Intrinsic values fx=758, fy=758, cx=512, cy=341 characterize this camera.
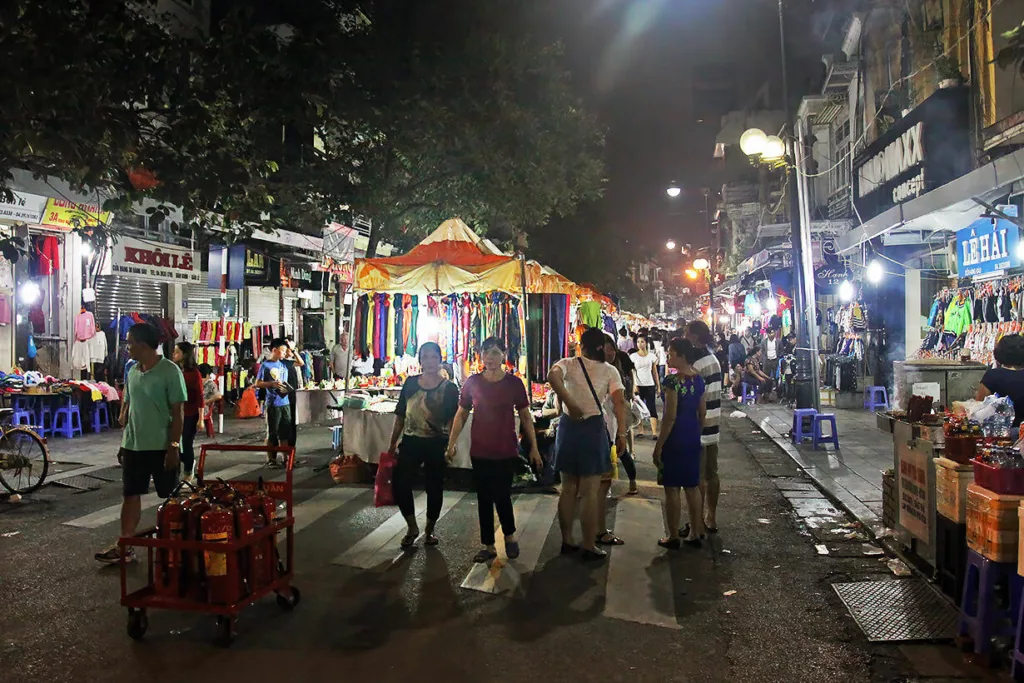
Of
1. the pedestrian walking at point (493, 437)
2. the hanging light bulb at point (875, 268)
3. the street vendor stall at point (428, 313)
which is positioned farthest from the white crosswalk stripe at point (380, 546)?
the hanging light bulb at point (875, 268)

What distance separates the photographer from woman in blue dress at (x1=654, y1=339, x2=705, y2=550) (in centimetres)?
706

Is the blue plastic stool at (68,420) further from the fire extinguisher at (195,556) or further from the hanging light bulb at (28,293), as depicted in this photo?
the fire extinguisher at (195,556)

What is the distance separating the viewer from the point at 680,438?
7066 mm

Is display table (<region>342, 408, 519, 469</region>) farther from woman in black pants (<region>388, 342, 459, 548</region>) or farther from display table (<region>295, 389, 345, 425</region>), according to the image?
display table (<region>295, 389, 345, 425</region>)

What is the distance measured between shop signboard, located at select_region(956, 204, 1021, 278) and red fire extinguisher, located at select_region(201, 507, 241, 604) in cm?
963

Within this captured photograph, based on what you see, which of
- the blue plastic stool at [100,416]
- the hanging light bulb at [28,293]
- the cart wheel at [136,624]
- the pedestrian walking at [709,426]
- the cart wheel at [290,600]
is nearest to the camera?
the cart wheel at [136,624]

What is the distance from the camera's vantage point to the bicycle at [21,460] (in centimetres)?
930

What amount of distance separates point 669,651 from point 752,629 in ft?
2.47

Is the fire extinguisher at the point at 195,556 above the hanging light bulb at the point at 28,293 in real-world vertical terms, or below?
below

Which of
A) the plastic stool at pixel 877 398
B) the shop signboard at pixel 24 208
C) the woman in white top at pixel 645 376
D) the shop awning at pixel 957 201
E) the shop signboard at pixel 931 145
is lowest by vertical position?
the plastic stool at pixel 877 398

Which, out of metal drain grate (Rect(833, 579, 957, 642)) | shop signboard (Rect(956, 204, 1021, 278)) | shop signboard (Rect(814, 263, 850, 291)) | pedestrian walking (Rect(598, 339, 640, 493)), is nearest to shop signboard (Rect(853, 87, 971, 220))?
shop signboard (Rect(956, 204, 1021, 278))

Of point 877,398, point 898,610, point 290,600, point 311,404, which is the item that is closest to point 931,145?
point 877,398

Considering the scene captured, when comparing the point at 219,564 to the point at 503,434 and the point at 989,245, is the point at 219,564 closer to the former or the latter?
the point at 503,434

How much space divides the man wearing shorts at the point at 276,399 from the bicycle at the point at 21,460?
2.89 metres
